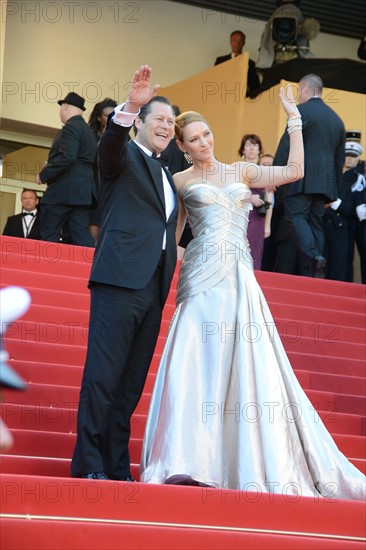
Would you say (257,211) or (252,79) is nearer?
(257,211)

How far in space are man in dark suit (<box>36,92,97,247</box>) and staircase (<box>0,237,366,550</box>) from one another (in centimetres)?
74

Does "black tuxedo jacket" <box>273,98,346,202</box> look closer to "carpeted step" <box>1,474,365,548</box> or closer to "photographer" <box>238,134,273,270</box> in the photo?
"photographer" <box>238,134,273,270</box>

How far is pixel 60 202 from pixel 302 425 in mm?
4495

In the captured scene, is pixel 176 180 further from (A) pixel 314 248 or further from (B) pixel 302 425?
(A) pixel 314 248

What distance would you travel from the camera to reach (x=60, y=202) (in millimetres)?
8820

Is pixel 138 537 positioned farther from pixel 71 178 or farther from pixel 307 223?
pixel 71 178

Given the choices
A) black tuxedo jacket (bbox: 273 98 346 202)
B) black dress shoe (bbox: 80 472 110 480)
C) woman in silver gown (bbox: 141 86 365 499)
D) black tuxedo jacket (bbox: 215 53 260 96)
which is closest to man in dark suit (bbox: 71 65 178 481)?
black dress shoe (bbox: 80 472 110 480)

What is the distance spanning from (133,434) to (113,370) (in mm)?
1372

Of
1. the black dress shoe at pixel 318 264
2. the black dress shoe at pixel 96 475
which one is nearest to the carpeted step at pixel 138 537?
the black dress shoe at pixel 96 475

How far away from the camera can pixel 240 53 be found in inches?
571

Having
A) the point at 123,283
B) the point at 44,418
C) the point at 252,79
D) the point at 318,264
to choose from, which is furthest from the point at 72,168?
the point at 252,79

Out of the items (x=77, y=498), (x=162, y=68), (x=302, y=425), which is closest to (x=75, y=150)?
(x=302, y=425)

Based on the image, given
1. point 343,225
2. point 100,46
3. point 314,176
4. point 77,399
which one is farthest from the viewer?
point 100,46

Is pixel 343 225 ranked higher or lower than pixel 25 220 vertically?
lower
